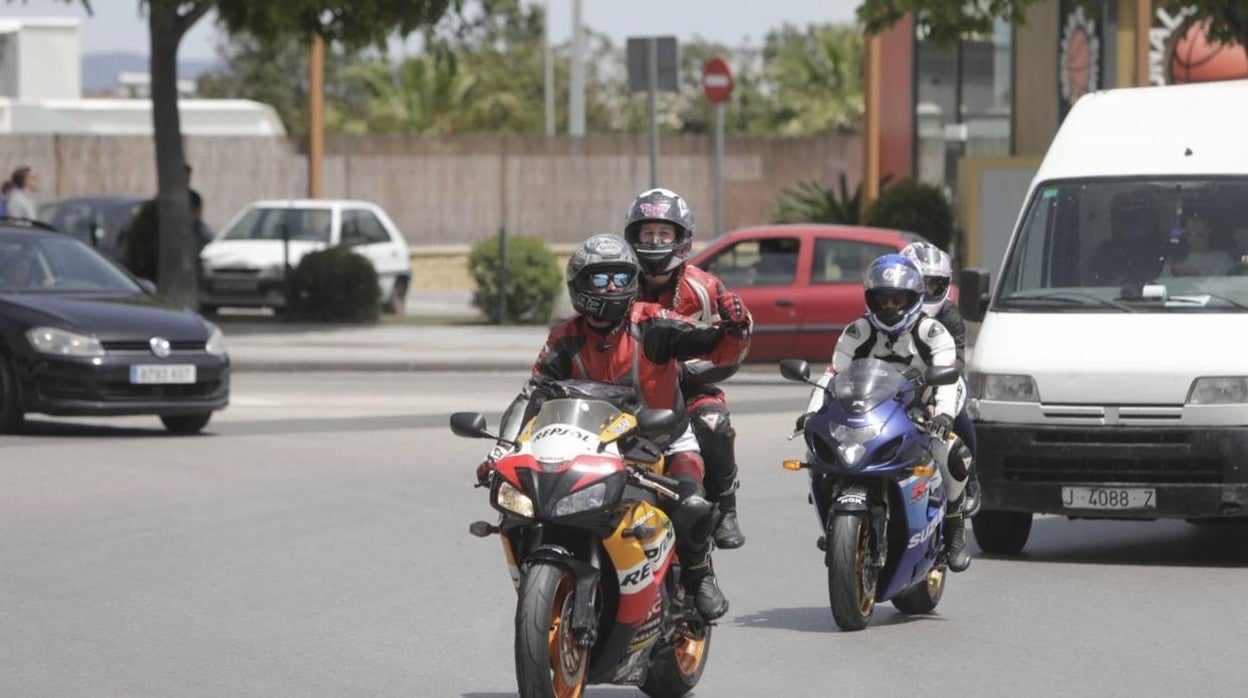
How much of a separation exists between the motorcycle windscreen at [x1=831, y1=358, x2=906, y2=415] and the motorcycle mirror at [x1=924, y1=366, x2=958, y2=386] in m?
0.10

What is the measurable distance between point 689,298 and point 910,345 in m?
1.59

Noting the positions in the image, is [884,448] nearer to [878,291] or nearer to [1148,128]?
[878,291]

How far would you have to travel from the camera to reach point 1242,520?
12352 millimetres

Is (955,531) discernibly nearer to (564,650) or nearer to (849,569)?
(849,569)

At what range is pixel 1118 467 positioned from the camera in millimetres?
11977

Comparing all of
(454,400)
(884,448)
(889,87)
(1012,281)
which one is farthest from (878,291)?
(889,87)

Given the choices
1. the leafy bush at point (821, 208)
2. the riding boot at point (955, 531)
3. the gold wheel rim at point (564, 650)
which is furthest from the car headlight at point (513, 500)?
the leafy bush at point (821, 208)

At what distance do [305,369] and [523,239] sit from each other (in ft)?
22.1

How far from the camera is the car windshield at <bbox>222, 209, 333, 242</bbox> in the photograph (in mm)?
33469

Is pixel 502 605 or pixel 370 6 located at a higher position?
pixel 370 6

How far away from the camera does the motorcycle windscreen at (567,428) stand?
743 centimetres

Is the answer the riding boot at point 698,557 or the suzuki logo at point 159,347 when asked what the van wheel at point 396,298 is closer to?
the suzuki logo at point 159,347

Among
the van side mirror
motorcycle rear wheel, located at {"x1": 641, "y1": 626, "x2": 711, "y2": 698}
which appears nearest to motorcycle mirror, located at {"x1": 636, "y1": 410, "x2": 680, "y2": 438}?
motorcycle rear wheel, located at {"x1": 641, "y1": 626, "x2": 711, "y2": 698}

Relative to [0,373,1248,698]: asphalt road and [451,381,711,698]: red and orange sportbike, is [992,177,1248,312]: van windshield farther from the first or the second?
[451,381,711,698]: red and orange sportbike
